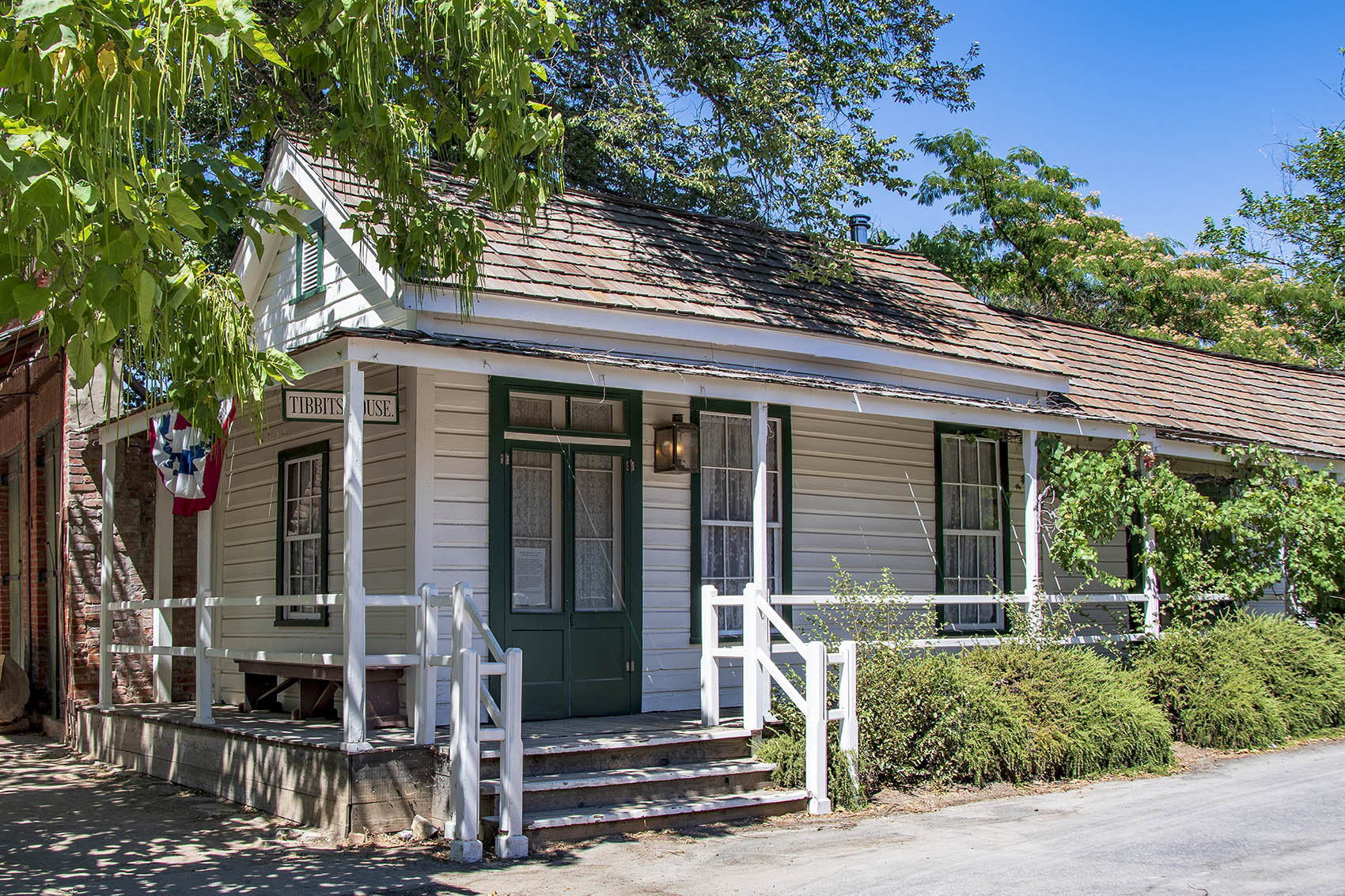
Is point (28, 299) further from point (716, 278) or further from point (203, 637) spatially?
point (716, 278)

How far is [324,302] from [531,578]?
11.0 ft

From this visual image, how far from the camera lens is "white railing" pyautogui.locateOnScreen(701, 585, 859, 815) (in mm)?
8578

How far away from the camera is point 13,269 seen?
4.77 metres

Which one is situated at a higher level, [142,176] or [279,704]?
[142,176]

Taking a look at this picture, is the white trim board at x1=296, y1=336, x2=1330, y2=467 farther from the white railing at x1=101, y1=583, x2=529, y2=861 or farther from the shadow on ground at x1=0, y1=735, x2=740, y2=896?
the shadow on ground at x1=0, y1=735, x2=740, y2=896

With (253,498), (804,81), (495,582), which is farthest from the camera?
(804,81)

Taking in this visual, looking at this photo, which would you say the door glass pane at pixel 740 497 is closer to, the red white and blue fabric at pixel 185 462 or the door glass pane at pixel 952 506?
the door glass pane at pixel 952 506

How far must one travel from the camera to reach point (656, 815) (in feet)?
25.8

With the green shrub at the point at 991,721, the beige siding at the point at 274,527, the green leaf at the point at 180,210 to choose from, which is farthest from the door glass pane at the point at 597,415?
the green leaf at the point at 180,210

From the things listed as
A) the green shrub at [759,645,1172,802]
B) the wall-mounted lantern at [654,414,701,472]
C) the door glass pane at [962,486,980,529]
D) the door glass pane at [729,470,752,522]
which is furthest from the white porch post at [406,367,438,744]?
the door glass pane at [962,486,980,529]

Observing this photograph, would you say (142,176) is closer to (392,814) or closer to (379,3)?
(379,3)

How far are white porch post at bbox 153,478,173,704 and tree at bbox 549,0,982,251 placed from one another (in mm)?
6300

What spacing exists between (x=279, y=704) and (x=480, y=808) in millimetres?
4208

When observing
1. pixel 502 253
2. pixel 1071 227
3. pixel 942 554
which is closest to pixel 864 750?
pixel 942 554
